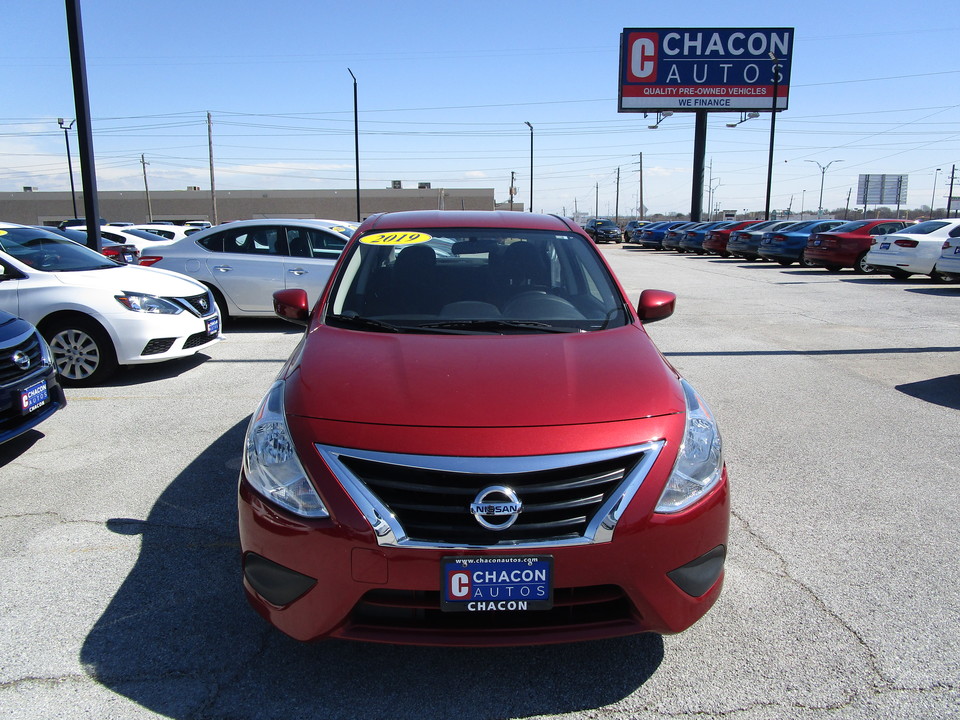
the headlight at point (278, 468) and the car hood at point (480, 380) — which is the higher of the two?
the car hood at point (480, 380)

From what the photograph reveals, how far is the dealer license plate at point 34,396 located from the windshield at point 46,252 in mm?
2794

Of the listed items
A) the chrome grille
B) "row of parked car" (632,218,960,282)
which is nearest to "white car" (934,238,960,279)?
"row of parked car" (632,218,960,282)

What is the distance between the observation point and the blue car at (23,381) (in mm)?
4410

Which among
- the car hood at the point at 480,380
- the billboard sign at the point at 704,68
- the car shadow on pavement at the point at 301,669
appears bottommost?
the car shadow on pavement at the point at 301,669

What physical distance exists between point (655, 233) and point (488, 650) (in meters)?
38.0

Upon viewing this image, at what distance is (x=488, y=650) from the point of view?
276 centimetres

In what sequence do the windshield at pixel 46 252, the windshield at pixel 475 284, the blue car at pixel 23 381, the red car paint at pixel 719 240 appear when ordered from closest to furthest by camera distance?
the windshield at pixel 475 284, the blue car at pixel 23 381, the windshield at pixel 46 252, the red car paint at pixel 719 240

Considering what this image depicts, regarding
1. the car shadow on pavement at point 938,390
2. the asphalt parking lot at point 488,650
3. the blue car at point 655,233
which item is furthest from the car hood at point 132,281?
the blue car at point 655,233

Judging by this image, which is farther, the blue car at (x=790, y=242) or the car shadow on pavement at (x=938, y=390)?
the blue car at (x=790, y=242)

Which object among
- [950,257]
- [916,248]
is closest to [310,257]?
[950,257]

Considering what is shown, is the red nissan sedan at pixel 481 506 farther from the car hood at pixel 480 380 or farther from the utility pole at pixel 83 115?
the utility pole at pixel 83 115

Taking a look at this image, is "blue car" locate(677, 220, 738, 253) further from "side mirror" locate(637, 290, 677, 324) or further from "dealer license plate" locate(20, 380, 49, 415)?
"dealer license plate" locate(20, 380, 49, 415)

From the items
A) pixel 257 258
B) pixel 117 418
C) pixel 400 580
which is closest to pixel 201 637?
pixel 400 580

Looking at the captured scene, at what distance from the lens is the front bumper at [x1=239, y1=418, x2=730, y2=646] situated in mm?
2254
